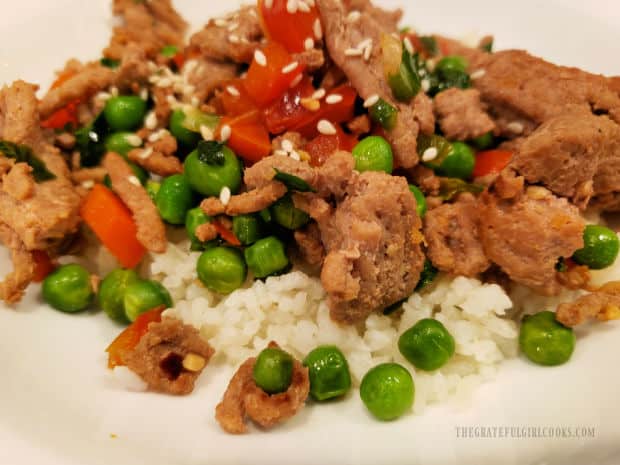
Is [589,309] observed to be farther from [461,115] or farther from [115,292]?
[115,292]

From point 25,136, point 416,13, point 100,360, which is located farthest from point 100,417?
point 416,13

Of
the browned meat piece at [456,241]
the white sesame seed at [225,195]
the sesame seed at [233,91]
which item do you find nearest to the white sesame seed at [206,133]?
the sesame seed at [233,91]

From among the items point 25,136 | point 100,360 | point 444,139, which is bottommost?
point 100,360

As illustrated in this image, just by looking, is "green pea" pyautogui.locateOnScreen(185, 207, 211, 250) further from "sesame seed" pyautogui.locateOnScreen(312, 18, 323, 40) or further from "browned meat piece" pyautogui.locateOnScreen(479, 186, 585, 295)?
"browned meat piece" pyautogui.locateOnScreen(479, 186, 585, 295)

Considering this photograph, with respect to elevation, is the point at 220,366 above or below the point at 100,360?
below

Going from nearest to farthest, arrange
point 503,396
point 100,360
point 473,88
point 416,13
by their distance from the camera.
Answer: point 503,396 < point 100,360 < point 473,88 < point 416,13

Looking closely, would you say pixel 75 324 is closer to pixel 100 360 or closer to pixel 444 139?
pixel 100 360
